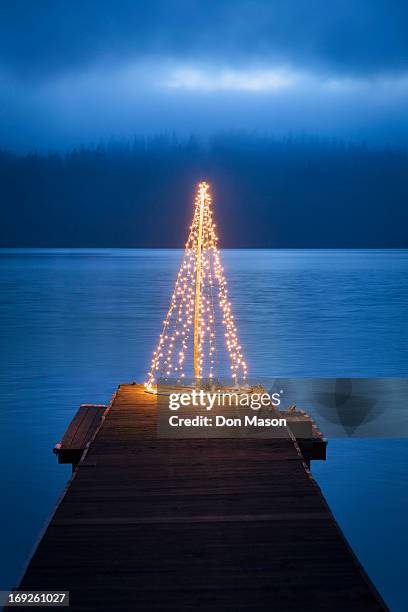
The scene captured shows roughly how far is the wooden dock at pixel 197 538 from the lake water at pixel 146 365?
98 centimetres

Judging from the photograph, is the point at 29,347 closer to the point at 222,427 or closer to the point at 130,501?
the point at 222,427

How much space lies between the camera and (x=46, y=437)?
11820 millimetres

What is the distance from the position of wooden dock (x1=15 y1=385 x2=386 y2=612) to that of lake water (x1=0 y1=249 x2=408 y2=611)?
0.98 metres

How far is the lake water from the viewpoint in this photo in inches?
326

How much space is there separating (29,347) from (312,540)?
1783 centimetres

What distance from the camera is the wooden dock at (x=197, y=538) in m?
4.68

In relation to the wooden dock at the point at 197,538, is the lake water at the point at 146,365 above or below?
below

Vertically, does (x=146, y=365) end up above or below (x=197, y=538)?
below

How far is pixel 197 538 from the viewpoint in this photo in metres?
5.59

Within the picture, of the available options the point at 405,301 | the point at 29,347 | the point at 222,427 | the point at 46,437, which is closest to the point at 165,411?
the point at 222,427

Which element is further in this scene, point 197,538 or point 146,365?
point 146,365

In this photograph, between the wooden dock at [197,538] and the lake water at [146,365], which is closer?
the wooden dock at [197,538]

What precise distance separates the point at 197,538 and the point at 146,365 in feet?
44.7

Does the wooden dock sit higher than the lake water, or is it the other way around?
the wooden dock
